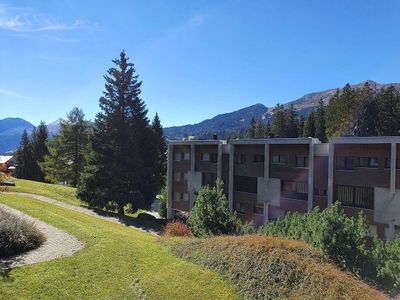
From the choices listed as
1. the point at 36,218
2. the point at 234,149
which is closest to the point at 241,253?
the point at 36,218

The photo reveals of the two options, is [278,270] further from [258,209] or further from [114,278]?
[258,209]

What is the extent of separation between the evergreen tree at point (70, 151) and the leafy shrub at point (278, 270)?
50.4m

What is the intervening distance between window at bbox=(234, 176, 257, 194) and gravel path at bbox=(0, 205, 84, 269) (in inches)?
941

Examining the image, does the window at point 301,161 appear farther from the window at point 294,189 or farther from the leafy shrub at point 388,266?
the leafy shrub at point 388,266

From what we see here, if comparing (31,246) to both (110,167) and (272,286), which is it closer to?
(272,286)

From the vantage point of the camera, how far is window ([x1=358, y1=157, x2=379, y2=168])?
28.6 metres

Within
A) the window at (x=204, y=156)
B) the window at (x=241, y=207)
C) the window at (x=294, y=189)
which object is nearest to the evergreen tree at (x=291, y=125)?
the window at (x=204, y=156)

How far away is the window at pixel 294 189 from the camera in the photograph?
33.2 metres

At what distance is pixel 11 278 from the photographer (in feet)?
36.3

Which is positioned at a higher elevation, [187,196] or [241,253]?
[241,253]

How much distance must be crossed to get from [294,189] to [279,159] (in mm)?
3177

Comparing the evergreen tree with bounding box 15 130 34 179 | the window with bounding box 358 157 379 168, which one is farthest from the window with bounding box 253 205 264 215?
the evergreen tree with bounding box 15 130 34 179

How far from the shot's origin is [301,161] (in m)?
33.6

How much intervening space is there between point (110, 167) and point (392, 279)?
33.4m
